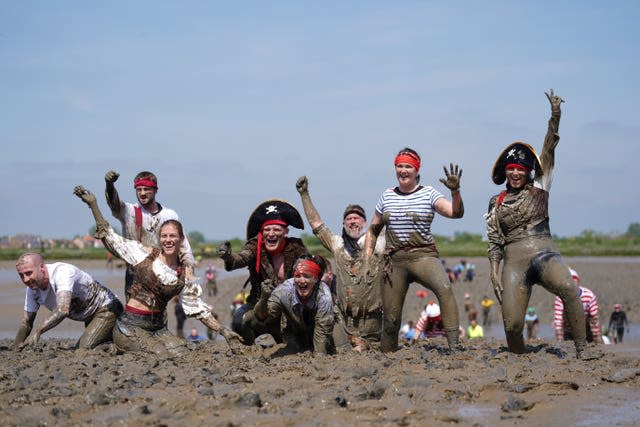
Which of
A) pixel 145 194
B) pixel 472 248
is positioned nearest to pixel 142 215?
pixel 145 194

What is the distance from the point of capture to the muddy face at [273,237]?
9.87 meters

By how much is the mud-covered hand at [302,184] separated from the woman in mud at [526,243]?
6.91 ft

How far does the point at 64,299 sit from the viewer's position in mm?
9938

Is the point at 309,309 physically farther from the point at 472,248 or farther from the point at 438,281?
the point at 472,248

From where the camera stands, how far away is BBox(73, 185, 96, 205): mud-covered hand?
9.97m

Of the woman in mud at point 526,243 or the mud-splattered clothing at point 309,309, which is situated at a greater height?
the woman in mud at point 526,243

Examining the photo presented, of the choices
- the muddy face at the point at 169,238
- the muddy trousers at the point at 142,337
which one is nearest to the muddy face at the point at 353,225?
the muddy face at the point at 169,238

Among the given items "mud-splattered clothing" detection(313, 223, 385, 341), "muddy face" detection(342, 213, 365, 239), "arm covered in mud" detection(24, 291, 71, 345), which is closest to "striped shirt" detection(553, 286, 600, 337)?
"mud-splattered clothing" detection(313, 223, 385, 341)

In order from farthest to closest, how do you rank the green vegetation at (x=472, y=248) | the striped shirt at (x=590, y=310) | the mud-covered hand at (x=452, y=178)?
the green vegetation at (x=472, y=248) → the striped shirt at (x=590, y=310) → the mud-covered hand at (x=452, y=178)

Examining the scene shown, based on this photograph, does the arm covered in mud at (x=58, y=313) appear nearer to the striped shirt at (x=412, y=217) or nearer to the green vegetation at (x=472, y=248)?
the striped shirt at (x=412, y=217)

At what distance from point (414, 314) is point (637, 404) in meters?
23.7

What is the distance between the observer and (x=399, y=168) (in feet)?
31.0

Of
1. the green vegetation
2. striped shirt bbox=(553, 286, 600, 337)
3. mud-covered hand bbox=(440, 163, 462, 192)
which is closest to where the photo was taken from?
mud-covered hand bbox=(440, 163, 462, 192)

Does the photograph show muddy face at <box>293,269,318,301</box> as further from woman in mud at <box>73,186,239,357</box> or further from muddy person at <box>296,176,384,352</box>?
muddy person at <box>296,176,384,352</box>
